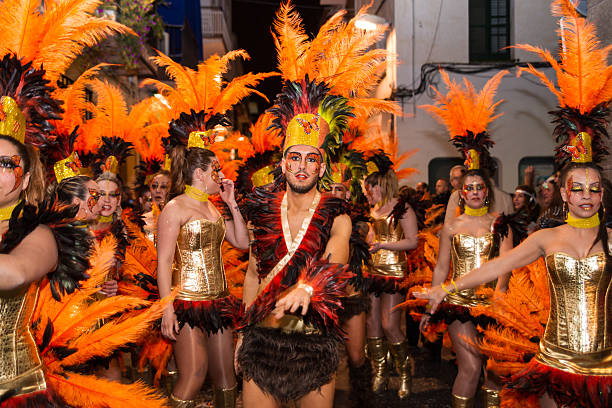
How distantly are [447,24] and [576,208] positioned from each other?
36.6 feet

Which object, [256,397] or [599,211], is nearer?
[256,397]

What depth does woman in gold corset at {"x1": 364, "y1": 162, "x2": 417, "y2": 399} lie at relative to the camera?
6.31 metres

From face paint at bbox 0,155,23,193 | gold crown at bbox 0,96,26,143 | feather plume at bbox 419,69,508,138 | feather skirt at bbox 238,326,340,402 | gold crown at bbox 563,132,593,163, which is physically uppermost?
feather plume at bbox 419,69,508,138

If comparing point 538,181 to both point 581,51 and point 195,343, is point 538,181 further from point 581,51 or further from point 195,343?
point 195,343

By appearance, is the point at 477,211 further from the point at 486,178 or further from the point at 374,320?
the point at 374,320

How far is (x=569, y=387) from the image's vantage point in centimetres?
320

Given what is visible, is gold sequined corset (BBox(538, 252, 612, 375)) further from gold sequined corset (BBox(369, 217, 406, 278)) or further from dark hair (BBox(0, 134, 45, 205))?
gold sequined corset (BBox(369, 217, 406, 278))

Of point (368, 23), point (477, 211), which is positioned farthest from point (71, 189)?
point (368, 23)

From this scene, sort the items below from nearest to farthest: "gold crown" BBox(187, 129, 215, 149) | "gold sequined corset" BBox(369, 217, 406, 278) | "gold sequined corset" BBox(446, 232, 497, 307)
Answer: "gold crown" BBox(187, 129, 215, 149), "gold sequined corset" BBox(446, 232, 497, 307), "gold sequined corset" BBox(369, 217, 406, 278)

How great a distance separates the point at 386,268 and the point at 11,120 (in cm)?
494

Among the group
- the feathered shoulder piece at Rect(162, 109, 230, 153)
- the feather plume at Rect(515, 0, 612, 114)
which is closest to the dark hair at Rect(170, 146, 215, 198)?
the feathered shoulder piece at Rect(162, 109, 230, 153)

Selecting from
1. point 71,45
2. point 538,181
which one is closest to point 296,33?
point 71,45

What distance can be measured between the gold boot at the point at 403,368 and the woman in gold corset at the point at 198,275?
223 centimetres

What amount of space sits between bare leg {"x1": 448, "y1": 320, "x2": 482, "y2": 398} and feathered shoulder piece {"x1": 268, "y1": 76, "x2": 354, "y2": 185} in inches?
76.3
